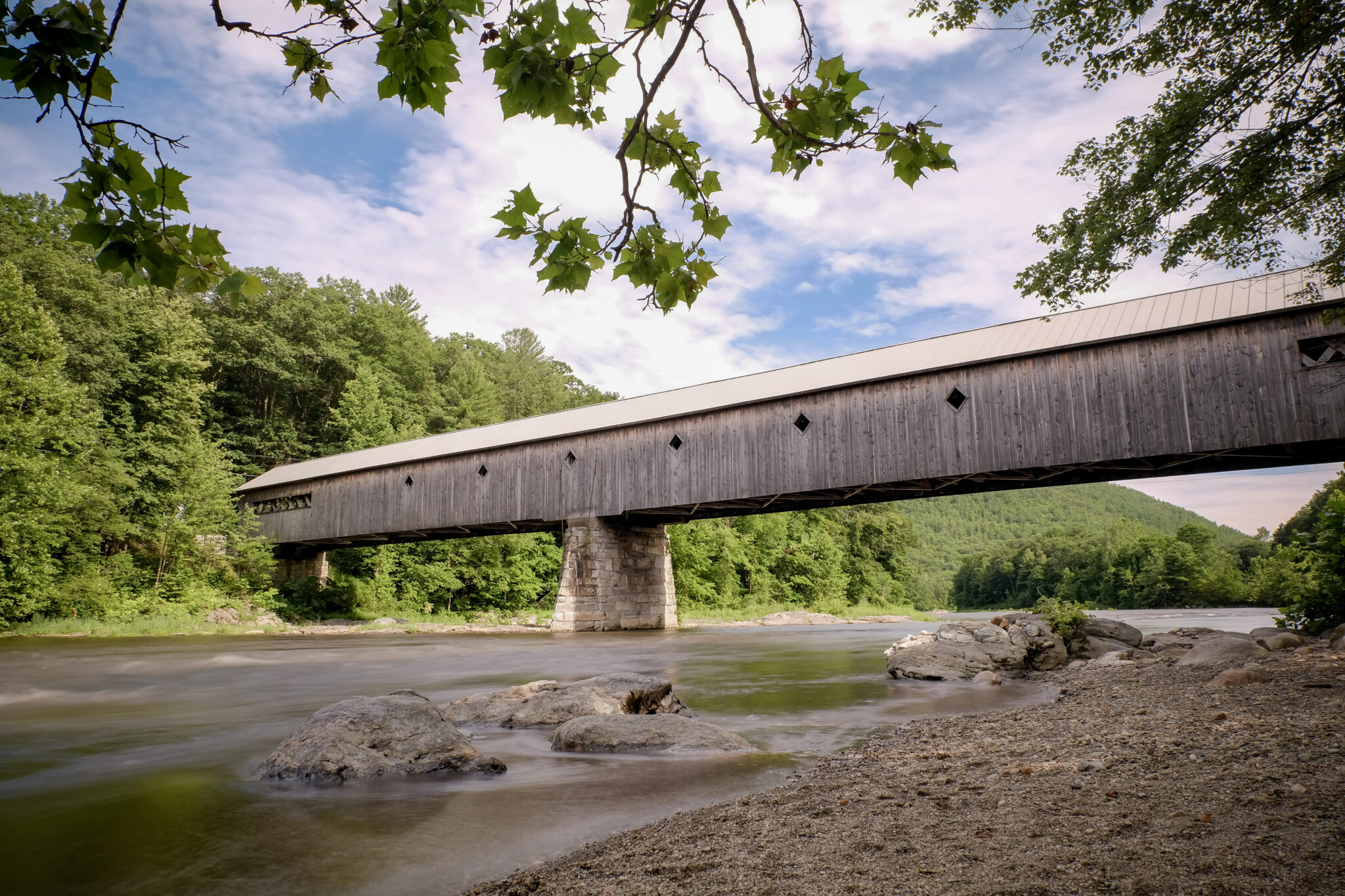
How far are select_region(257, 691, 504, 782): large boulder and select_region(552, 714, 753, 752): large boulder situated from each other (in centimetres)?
70

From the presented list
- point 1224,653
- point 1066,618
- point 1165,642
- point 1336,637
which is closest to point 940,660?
point 1066,618

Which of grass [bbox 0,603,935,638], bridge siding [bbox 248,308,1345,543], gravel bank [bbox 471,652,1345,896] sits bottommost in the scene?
grass [bbox 0,603,935,638]

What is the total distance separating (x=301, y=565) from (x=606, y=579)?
1480cm

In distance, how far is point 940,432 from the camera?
591 inches

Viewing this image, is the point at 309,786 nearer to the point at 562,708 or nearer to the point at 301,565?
the point at 562,708

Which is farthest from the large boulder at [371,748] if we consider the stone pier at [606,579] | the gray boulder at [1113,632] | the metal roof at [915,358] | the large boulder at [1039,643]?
the stone pier at [606,579]

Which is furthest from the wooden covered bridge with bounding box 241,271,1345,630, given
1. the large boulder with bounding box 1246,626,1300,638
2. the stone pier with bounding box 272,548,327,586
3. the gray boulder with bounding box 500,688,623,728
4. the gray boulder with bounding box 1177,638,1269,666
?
the gray boulder with bounding box 500,688,623,728

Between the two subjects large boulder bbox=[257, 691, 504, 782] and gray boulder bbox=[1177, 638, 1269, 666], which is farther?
gray boulder bbox=[1177, 638, 1269, 666]

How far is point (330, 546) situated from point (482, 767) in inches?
1038

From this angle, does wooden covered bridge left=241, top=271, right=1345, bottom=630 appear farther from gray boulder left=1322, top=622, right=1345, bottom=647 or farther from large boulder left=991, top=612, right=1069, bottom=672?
gray boulder left=1322, top=622, right=1345, bottom=647

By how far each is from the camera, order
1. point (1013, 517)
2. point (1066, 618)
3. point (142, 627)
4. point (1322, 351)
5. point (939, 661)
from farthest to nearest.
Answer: point (1013, 517)
point (142, 627)
point (1322, 351)
point (1066, 618)
point (939, 661)

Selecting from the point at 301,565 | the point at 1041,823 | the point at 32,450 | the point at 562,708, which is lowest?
the point at 562,708

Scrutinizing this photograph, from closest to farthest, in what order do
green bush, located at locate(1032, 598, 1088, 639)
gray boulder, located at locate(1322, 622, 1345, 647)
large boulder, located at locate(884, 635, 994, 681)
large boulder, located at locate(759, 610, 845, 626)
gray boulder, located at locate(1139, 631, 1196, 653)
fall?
gray boulder, located at locate(1322, 622, 1345, 647)
large boulder, located at locate(884, 635, 994, 681)
gray boulder, located at locate(1139, 631, 1196, 653)
green bush, located at locate(1032, 598, 1088, 639)
large boulder, located at locate(759, 610, 845, 626)

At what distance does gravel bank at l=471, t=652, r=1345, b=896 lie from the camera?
197 centimetres
